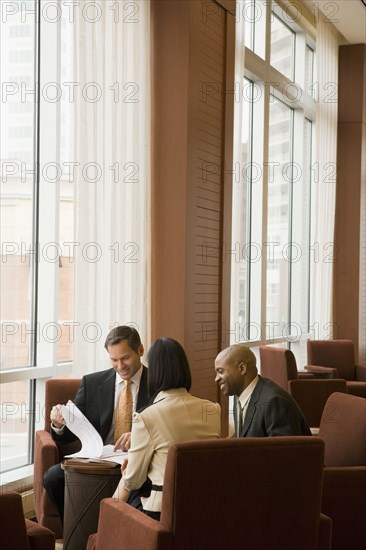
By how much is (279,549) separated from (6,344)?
280 centimetres

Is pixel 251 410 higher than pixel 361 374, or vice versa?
pixel 251 410

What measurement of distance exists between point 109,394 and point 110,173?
170 centimetres

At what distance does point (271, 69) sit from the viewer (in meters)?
9.59

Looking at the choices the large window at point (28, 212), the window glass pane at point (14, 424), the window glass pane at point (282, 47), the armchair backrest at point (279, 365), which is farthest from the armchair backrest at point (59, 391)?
the window glass pane at point (282, 47)

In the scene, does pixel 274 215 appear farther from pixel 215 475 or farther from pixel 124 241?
pixel 215 475

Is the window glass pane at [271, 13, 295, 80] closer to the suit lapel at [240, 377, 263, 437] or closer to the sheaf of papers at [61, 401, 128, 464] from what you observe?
the suit lapel at [240, 377, 263, 437]

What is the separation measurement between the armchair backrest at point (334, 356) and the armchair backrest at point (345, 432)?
5.40m

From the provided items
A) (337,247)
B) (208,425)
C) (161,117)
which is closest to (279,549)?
(208,425)

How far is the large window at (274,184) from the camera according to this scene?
9.26 m

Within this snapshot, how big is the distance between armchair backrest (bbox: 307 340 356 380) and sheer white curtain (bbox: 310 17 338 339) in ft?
3.04

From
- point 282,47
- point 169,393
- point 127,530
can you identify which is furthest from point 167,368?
point 282,47

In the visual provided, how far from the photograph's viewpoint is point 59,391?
5.27 meters

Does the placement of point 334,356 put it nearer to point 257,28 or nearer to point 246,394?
point 257,28

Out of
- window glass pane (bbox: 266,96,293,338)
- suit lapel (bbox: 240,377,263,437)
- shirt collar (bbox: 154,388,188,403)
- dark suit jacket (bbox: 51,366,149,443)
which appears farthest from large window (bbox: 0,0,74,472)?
window glass pane (bbox: 266,96,293,338)
